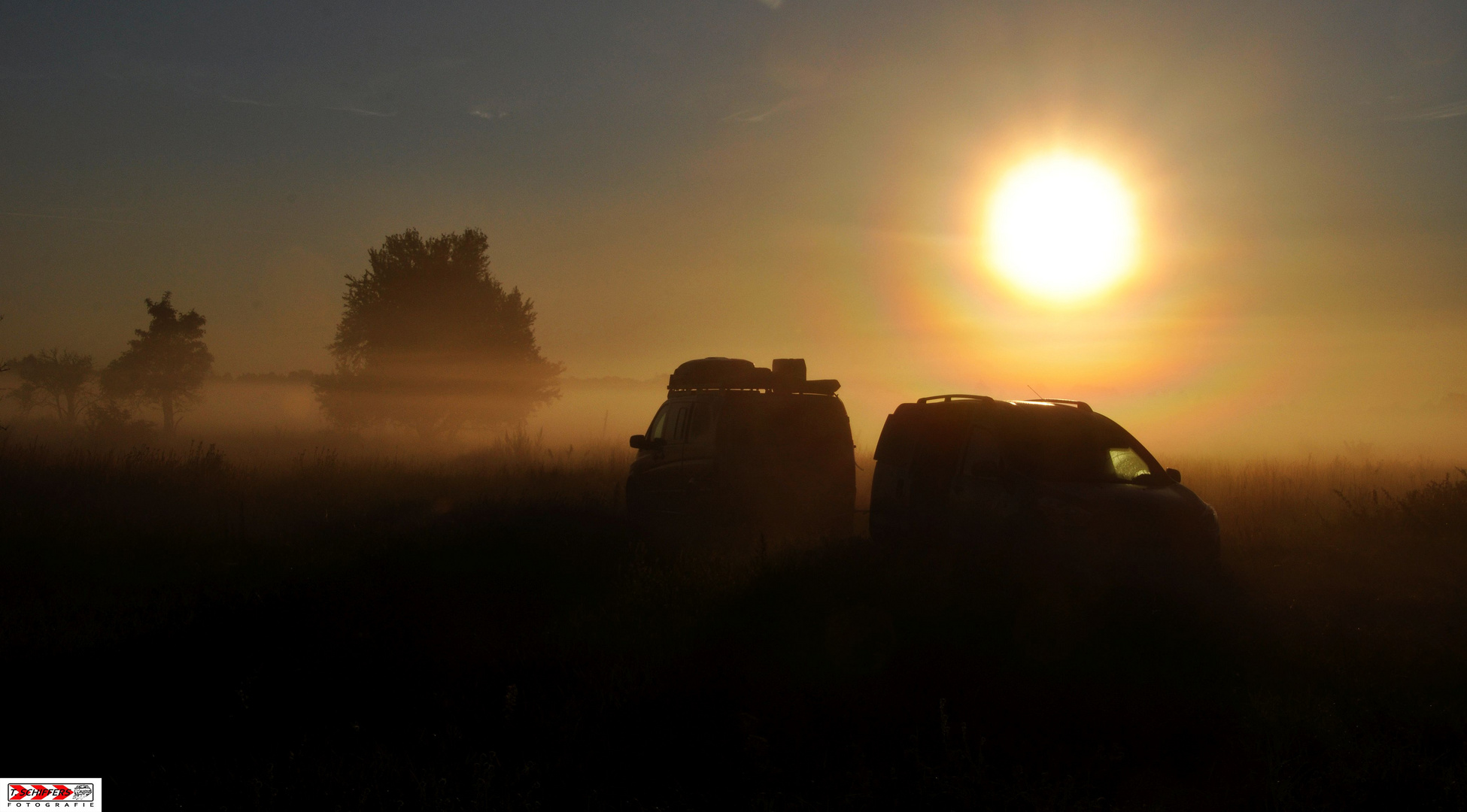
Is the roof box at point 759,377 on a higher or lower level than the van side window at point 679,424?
higher

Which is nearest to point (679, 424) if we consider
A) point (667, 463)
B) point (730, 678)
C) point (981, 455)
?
point (667, 463)

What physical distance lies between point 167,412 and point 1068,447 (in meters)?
49.8

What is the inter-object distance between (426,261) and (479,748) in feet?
101

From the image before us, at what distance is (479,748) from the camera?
5016mm

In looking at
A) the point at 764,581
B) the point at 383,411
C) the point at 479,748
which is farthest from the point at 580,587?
the point at 383,411

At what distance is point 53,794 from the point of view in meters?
4.64

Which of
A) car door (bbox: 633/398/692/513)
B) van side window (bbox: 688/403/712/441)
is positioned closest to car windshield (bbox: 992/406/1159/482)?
van side window (bbox: 688/403/712/441)

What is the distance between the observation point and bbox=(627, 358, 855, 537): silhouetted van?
10844 millimetres

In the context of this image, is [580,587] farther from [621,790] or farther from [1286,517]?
[1286,517]

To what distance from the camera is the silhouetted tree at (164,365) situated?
44094mm

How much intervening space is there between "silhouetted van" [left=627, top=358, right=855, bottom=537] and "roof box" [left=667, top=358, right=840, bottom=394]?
A: 0.01 meters

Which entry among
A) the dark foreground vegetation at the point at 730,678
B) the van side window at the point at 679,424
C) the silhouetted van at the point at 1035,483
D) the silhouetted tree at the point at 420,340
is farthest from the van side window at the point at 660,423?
the silhouetted tree at the point at 420,340

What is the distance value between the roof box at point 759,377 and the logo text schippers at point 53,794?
7.86m

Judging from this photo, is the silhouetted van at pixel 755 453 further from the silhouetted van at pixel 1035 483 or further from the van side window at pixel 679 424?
the silhouetted van at pixel 1035 483
